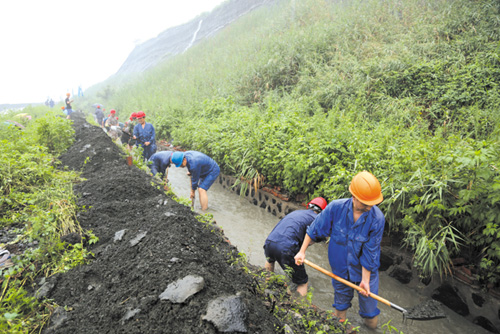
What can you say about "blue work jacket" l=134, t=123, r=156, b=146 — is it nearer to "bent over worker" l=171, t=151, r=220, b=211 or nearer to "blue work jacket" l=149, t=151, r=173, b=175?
"blue work jacket" l=149, t=151, r=173, b=175

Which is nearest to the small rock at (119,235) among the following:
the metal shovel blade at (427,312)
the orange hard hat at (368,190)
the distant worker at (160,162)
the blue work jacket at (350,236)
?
the blue work jacket at (350,236)

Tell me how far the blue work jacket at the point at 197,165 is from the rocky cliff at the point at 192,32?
27429 millimetres

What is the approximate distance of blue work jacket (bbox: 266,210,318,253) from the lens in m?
3.59

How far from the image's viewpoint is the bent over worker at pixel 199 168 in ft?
19.7

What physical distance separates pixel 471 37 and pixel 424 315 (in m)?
8.33

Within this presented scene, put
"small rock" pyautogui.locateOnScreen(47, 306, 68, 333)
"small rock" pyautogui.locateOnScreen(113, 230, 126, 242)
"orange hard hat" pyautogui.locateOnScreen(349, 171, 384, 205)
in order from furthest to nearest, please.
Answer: "small rock" pyautogui.locateOnScreen(113, 230, 126, 242), "orange hard hat" pyautogui.locateOnScreen(349, 171, 384, 205), "small rock" pyautogui.locateOnScreen(47, 306, 68, 333)

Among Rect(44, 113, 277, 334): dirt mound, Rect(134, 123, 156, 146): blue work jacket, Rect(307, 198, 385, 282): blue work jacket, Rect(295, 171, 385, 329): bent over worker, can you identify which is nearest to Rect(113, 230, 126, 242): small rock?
Rect(44, 113, 277, 334): dirt mound

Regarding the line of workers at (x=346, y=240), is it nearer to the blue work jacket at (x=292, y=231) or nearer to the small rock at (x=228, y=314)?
the blue work jacket at (x=292, y=231)

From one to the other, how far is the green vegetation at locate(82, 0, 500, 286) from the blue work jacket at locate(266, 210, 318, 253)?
38.2 inches

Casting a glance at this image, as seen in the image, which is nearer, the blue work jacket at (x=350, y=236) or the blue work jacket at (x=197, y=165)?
the blue work jacket at (x=350, y=236)

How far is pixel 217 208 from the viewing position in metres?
6.73

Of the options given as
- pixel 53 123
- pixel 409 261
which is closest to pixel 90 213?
pixel 409 261

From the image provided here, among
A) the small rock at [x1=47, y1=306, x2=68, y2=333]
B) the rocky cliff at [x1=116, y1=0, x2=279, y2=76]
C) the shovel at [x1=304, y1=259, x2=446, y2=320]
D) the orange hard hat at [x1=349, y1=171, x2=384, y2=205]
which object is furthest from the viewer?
the rocky cliff at [x1=116, y1=0, x2=279, y2=76]

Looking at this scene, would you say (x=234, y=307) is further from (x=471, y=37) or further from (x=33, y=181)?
(x=471, y=37)
